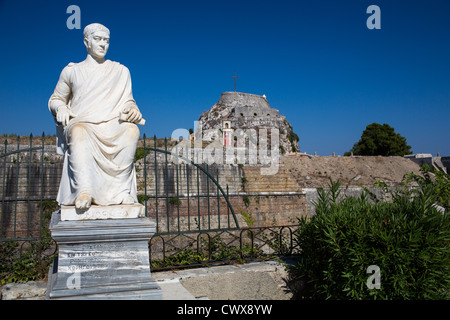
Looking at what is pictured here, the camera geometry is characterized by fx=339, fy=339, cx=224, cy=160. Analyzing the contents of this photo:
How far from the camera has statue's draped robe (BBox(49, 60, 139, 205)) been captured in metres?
2.91

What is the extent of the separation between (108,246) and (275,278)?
79.4 inches

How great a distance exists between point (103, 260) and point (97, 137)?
1.04 metres

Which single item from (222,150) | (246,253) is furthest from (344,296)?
(222,150)

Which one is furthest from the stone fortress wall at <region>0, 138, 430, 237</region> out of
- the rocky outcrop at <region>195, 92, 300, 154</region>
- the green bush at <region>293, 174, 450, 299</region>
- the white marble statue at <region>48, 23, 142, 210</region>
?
the rocky outcrop at <region>195, 92, 300, 154</region>

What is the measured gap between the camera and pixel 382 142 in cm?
3772

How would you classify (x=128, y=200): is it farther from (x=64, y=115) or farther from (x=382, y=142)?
(x=382, y=142)

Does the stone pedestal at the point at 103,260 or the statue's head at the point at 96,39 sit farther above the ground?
the statue's head at the point at 96,39

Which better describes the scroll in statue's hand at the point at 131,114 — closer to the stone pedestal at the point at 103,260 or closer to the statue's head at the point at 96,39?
the statue's head at the point at 96,39

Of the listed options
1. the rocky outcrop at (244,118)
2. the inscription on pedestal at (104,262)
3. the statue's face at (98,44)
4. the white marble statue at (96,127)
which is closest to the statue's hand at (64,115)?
the white marble statue at (96,127)

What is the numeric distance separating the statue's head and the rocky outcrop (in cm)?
3033

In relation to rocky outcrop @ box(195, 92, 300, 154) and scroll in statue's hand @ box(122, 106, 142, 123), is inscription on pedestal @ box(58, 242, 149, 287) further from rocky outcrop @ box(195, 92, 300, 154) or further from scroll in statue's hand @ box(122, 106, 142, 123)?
rocky outcrop @ box(195, 92, 300, 154)

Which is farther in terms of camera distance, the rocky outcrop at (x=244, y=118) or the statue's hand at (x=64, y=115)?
the rocky outcrop at (x=244, y=118)

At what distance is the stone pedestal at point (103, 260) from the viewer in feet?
8.48

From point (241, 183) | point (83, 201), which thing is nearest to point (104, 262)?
point (83, 201)
